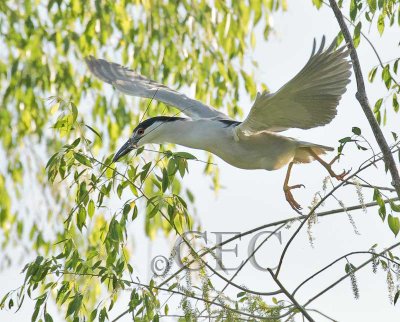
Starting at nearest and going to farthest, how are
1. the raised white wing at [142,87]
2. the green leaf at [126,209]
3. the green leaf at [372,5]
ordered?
the green leaf at [126,209] → the green leaf at [372,5] → the raised white wing at [142,87]

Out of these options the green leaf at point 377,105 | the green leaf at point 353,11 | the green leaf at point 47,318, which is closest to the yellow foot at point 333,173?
the green leaf at point 377,105

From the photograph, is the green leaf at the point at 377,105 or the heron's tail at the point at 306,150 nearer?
the green leaf at the point at 377,105

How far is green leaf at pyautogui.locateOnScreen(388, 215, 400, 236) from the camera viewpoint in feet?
8.43

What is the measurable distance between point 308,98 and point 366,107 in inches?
27.2

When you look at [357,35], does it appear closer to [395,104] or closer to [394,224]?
[395,104]

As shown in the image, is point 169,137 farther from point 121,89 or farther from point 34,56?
point 34,56

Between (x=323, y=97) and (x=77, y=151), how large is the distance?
1.06 m

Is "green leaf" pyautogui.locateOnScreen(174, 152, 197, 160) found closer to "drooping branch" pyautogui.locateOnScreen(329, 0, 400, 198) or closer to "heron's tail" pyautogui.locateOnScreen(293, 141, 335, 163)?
"drooping branch" pyautogui.locateOnScreen(329, 0, 400, 198)

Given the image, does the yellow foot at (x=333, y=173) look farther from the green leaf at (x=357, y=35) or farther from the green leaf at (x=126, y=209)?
the green leaf at (x=126, y=209)

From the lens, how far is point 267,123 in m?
3.53

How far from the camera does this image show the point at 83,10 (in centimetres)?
492

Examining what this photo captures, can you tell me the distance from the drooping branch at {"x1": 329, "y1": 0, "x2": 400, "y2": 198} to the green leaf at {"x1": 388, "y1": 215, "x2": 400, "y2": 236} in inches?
3.5

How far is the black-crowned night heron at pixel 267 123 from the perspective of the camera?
10.5ft

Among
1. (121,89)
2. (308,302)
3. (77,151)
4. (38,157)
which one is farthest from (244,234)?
(38,157)
